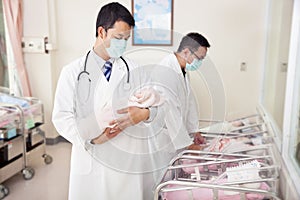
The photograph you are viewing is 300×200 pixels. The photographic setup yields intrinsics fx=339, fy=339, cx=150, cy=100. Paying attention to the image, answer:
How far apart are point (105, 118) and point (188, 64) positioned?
0.76 metres

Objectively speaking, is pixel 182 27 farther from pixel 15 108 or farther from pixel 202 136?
pixel 15 108

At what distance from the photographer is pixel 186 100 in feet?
6.40

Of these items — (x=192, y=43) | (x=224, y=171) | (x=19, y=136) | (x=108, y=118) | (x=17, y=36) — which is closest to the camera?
(x=108, y=118)

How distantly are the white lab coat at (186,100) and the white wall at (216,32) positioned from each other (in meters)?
1.16

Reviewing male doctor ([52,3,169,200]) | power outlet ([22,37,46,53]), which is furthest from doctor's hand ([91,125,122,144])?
power outlet ([22,37,46,53])

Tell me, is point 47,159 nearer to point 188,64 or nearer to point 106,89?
point 188,64

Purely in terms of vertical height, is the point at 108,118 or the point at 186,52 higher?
the point at 186,52

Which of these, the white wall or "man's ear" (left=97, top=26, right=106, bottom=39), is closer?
"man's ear" (left=97, top=26, right=106, bottom=39)

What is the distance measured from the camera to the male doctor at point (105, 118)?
1397 millimetres

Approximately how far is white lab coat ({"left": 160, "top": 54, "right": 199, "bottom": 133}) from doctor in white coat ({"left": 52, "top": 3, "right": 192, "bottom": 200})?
269 mm

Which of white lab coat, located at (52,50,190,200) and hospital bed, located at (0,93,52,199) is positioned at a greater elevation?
white lab coat, located at (52,50,190,200)

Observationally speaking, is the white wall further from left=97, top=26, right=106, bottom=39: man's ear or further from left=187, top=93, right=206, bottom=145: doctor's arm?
left=97, top=26, right=106, bottom=39: man's ear

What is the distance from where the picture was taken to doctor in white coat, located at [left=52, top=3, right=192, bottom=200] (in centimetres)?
140

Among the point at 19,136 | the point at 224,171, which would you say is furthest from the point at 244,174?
the point at 19,136
